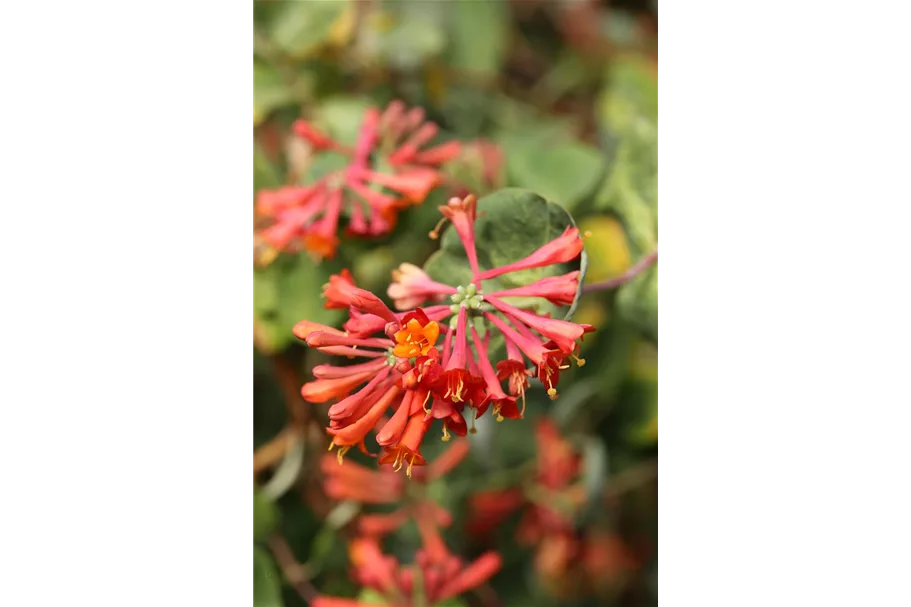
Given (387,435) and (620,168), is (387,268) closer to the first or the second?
(387,435)

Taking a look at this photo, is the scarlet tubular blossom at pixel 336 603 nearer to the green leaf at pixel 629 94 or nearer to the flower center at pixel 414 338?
the flower center at pixel 414 338

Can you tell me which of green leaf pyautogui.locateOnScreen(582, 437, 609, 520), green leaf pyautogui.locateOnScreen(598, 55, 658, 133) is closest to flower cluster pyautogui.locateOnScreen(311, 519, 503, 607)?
green leaf pyautogui.locateOnScreen(582, 437, 609, 520)

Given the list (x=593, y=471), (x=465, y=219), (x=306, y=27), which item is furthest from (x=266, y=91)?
(x=593, y=471)

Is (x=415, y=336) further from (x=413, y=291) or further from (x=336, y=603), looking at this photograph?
(x=336, y=603)

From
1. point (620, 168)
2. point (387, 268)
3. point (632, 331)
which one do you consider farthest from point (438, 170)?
point (632, 331)

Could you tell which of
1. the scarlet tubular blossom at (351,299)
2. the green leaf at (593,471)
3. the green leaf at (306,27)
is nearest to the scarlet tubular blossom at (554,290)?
the scarlet tubular blossom at (351,299)

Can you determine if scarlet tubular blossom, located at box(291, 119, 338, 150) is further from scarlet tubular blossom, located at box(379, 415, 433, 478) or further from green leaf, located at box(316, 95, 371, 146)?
scarlet tubular blossom, located at box(379, 415, 433, 478)
